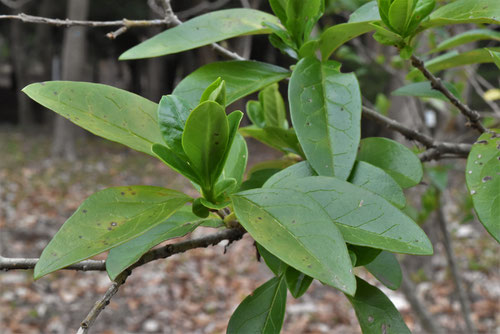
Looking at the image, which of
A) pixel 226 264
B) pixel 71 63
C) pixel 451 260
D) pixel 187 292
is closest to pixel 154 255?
pixel 451 260

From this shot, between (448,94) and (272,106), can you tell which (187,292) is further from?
(448,94)

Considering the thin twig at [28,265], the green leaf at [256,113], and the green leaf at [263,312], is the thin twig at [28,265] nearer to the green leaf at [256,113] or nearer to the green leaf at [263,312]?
the green leaf at [263,312]

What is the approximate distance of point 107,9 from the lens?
443 inches

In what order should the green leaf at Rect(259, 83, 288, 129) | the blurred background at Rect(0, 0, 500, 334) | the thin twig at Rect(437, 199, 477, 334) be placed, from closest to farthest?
the green leaf at Rect(259, 83, 288, 129)
the thin twig at Rect(437, 199, 477, 334)
the blurred background at Rect(0, 0, 500, 334)

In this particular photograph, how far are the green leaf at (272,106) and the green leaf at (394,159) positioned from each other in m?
0.19

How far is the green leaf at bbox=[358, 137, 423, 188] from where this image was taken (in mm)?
629

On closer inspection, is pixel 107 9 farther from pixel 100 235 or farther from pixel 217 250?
pixel 100 235

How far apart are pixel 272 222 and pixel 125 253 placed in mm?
161

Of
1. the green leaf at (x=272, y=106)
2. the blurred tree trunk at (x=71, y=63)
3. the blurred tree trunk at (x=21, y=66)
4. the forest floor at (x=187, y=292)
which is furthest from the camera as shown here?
the blurred tree trunk at (x=21, y=66)

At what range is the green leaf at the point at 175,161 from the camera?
524mm

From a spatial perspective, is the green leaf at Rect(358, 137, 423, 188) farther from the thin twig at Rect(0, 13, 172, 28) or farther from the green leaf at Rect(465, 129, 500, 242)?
the thin twig at Rect(0, 13, 172, 28)

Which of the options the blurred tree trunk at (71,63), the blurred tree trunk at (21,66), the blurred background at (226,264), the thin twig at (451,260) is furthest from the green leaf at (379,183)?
the blurred tree trunk at (21,66)

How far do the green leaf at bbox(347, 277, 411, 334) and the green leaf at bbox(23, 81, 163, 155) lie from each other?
302 millimetres

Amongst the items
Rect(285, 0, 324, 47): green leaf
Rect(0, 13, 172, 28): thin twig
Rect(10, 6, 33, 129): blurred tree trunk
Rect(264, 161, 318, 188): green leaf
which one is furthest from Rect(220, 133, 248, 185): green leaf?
Rect(10, 6, 33, 129): blurred tree trunk
